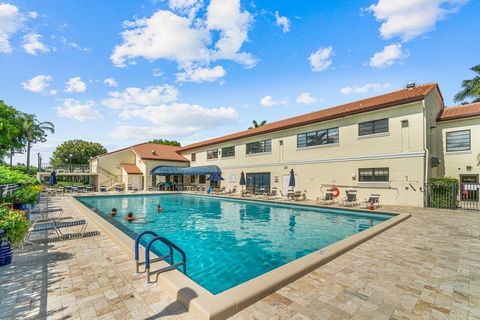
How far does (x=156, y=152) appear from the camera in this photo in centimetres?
3688

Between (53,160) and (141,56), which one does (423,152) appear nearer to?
(141,56)

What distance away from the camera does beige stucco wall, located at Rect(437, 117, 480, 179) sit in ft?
58.5

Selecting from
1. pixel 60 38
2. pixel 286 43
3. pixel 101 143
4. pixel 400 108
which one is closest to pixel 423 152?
pixel 400 108

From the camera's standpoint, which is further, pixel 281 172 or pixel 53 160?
pixel 53 160

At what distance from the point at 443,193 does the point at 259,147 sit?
16563 mm

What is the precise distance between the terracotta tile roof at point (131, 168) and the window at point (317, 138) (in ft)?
82.0

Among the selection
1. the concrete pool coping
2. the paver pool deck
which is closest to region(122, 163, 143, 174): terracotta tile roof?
the paver pool deck

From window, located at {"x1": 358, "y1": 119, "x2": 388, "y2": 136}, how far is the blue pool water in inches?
282

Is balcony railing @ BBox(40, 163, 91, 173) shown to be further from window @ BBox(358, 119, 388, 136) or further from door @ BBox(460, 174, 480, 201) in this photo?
door @ BBox(460, 174, 480, 201)

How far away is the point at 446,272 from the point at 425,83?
19.6 m

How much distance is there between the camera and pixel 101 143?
64.4m

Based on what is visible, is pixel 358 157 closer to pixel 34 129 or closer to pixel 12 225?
pixel 12 225

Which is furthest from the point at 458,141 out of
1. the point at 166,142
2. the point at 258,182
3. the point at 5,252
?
the point at 166,142

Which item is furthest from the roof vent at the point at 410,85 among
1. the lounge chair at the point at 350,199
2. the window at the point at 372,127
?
the lounge chair at the point at 350,199
